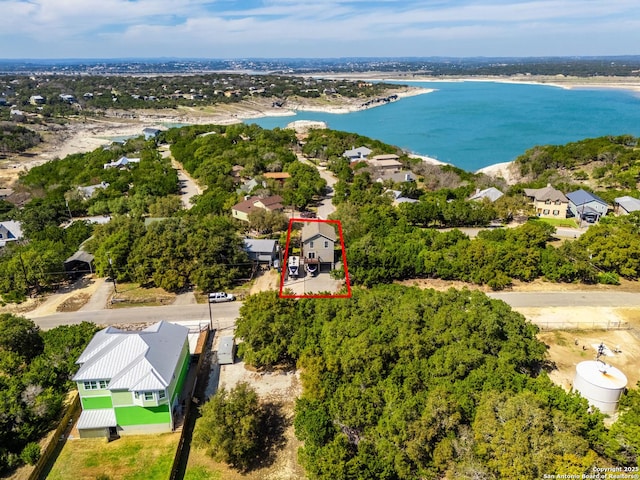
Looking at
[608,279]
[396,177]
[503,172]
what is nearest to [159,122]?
[396,177]

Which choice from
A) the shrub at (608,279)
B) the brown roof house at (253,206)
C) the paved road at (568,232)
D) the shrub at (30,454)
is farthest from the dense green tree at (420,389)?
the paved road at (568,232)

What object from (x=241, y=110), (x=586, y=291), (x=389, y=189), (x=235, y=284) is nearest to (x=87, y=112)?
(x=241, y=110)

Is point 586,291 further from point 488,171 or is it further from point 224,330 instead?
point 488,171

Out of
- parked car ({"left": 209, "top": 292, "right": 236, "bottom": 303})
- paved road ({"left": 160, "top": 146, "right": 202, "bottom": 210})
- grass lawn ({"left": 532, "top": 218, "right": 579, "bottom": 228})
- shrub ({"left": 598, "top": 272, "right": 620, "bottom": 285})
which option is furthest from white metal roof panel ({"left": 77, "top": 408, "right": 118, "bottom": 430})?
grass lawn ({"left": 532, "top": 218, "right": 579, "bottom": 228})

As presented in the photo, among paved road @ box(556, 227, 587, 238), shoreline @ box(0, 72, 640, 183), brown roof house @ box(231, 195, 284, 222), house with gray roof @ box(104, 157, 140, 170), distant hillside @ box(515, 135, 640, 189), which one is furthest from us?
shoreline @ box(0, 72, 640, 183)

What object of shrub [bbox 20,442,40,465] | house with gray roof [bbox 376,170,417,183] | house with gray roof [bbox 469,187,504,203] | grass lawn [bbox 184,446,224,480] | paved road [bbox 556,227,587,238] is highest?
house with gray roof [bbox 376,170,417,183]

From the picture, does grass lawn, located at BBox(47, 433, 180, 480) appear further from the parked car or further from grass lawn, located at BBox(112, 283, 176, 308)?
grass lawn, located at BBox(112, 283, 176, 308)

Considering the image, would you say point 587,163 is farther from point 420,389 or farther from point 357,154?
point 420,389
